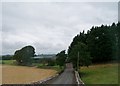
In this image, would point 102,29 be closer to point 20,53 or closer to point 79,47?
point 79,47

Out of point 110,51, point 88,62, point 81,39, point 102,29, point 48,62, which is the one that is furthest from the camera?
point 48,62

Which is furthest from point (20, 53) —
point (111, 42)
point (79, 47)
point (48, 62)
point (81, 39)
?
point (79, 47)

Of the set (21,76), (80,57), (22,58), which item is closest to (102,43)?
(80,57)

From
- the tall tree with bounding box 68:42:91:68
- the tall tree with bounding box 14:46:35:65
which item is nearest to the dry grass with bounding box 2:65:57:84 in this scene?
the tall tree with bounding box 68:42:91:68

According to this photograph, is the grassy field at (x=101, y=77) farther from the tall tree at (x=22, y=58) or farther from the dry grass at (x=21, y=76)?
the tall tree at (x=22, y=58)

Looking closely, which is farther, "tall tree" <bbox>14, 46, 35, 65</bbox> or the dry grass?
"tall tree" <bbox>14, 46, 35, 65</bbox>

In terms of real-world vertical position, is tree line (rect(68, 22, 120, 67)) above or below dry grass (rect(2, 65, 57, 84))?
above

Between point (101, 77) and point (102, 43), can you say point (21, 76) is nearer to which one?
point (101, 77)

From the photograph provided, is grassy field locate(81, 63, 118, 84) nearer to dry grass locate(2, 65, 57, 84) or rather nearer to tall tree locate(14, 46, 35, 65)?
dry grass locate(2, 65, 57, 84)

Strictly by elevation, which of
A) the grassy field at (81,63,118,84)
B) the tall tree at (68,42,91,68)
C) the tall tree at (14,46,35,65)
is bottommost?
the grassy field at (81,63,118,84)

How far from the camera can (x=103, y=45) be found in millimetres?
99000

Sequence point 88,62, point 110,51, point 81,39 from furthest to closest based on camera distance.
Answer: point 81,39, point 110,51, point 88,62

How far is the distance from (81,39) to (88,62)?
164 feet

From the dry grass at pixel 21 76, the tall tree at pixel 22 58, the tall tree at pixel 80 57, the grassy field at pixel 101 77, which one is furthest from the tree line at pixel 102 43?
the tall tree at pixel 22 58
